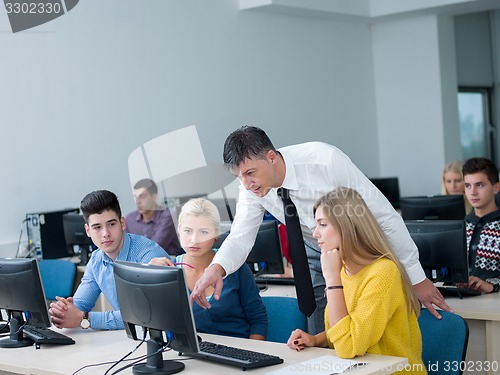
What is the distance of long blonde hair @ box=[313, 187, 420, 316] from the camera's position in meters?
2.62

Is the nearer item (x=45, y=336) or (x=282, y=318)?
(x=45, y=336)

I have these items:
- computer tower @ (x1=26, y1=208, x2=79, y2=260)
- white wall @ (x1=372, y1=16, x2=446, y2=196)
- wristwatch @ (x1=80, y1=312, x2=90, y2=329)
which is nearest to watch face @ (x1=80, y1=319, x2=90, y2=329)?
wristwatch @ (x1=80, y1=312, x2=90, y2=329)

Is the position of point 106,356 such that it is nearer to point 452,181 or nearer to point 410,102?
point 452,181

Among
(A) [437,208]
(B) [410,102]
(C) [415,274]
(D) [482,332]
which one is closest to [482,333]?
(D) [482,332]

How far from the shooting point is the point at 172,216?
626cm

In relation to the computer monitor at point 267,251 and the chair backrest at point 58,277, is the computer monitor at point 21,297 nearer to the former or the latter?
the computer monitor at point 267,251

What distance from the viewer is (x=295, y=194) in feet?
10.6

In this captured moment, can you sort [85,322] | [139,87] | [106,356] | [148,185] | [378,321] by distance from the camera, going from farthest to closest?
1. [139,87]
2. [148,185]
3. [85,322]
4. [106,356]
5. [378,321]

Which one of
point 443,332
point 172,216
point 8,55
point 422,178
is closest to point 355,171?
point 443,332

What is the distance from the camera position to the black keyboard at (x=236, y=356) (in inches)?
101

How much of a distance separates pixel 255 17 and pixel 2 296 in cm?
496

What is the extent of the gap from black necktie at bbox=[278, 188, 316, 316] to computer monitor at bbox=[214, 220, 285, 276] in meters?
1.15

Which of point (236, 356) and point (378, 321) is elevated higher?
point (378, 321)

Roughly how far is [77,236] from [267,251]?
77.7 inches
